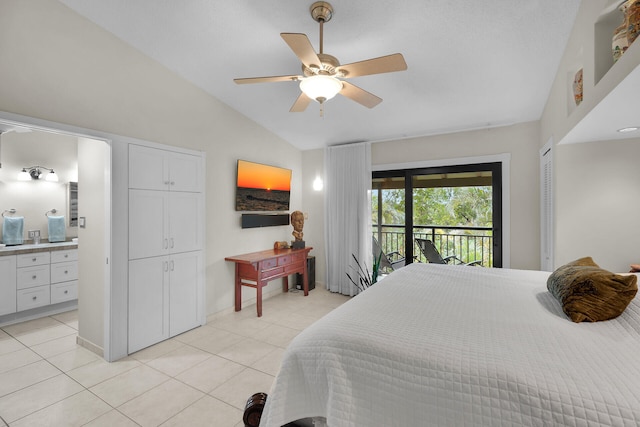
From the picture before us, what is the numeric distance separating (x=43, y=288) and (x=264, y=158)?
320 centimetres

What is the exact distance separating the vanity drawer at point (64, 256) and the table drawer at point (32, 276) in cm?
11

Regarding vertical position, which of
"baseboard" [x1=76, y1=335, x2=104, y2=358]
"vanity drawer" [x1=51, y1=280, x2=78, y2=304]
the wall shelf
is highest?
the wall shelf

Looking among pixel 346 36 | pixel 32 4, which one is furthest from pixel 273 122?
pixel 32 4

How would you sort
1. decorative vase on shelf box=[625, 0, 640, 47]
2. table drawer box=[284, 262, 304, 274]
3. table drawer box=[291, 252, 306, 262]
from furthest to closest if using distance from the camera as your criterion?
table drawer box=[291, 252, 306, 262], table drawer box=[284, 262, 304, 274], decorative vase on shelf box=[625, 0, 640, 47]

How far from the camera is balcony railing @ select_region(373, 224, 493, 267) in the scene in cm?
381

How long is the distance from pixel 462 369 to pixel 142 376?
2.49m

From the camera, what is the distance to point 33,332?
3.21 metres

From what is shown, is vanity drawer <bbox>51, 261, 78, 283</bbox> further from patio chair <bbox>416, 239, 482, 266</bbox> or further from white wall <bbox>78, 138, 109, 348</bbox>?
patio chair <bbox>416, 239, 482, 266</bbox>

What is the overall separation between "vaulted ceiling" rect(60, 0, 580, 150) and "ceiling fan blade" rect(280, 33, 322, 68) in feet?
1.84

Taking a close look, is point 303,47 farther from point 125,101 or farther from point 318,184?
point 318,184

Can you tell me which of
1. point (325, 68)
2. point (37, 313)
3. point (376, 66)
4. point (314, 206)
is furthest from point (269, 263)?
point (37, 313)

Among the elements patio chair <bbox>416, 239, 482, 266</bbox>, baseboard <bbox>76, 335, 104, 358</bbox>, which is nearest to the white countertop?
baseboard <bbox>76, 335, 104, 358</bbox>

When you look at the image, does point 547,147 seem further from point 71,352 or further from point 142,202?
point 71,352

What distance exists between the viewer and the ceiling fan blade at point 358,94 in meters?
2.12
